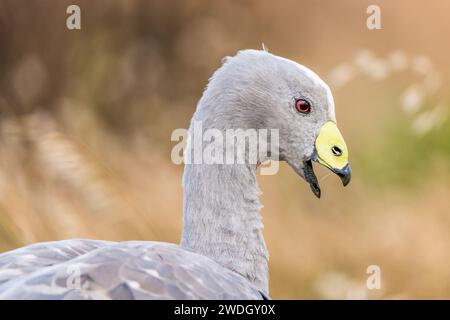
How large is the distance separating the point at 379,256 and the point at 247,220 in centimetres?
242

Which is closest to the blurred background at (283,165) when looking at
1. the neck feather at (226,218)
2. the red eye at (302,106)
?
the neck feather at (226,218)

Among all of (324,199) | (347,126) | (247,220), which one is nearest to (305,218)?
(324,199)

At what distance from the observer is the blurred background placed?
5.31 m

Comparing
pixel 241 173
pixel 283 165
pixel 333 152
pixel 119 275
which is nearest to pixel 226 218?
pixel 241 173

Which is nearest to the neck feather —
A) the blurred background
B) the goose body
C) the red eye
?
the goose body

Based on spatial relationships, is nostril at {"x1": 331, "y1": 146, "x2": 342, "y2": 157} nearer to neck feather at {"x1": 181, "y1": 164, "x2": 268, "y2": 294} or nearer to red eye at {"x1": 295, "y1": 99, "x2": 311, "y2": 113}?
red eye at {"x1": 295, "y1": 99, "x2": 311, "y2": 113}

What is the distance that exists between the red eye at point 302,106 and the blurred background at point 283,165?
1.88 meters

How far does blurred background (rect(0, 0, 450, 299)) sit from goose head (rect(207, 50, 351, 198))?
1.80 meters

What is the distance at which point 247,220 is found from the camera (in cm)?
327

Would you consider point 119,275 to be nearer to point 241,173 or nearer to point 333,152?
point 241,173

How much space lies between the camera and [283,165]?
580 cm

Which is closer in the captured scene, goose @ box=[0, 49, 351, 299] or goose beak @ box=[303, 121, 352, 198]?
goose @ box=[0, 49, 351, 299]

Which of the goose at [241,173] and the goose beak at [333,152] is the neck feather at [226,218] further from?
the goose beak at [333,152]

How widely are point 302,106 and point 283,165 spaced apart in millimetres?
2472
